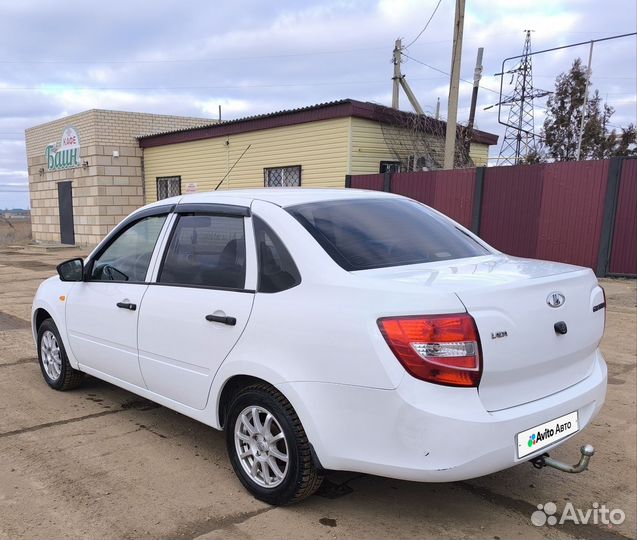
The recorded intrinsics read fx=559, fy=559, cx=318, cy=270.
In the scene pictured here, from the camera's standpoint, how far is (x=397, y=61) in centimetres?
2131

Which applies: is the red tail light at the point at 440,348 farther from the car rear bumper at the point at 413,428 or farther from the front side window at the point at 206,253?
the front side window at the point at 206,253

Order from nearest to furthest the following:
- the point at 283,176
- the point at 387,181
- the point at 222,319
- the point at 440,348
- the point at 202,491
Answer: the point at 440,348 < the point at 222,319 < the point at 202,491 < the point at 387,181 < the point at 283,176

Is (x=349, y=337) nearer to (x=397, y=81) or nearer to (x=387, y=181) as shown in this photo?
(x=387, y=181)

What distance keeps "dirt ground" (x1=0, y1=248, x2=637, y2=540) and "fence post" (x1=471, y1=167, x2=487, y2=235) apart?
8.35 meters

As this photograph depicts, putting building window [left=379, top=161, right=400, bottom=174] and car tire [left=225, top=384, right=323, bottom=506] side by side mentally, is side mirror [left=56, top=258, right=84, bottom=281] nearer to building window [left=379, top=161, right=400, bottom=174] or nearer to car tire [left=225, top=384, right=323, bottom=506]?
car tire [left=225, top=384, right=323, bottom=506]

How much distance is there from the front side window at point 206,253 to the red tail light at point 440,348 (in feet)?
3.50

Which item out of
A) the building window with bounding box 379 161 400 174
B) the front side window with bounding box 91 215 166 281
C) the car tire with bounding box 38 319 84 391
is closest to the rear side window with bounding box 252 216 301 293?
the front side window with bounding box 91 215 166 281

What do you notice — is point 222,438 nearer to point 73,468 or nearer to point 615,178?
point 73,468

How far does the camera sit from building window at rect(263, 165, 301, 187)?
1554 cm

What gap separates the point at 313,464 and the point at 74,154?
67.8 ft

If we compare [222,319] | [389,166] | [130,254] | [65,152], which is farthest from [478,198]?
[65,152]

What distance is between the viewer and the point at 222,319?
3.03m

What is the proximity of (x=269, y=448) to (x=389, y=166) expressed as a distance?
1326cm

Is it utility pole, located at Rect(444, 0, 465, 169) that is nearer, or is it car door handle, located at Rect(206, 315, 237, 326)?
car door handle, located at Rect(206, 315, 237, 326)
